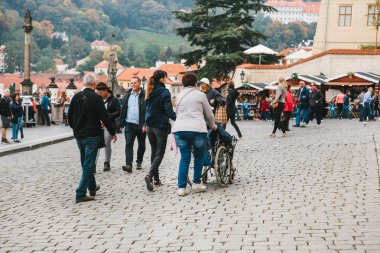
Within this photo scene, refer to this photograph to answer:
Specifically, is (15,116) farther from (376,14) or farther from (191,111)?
(376,14)

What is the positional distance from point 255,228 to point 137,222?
52.1 inches

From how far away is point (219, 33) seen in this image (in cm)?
4188

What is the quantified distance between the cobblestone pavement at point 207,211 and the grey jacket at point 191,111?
924 mm

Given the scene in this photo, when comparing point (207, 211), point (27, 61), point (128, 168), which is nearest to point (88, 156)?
point (207, 211)

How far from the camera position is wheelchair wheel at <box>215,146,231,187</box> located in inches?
356

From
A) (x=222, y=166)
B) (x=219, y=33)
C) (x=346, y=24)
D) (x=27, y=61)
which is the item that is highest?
(x=346, y=24)

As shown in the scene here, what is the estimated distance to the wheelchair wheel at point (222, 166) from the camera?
9031mm

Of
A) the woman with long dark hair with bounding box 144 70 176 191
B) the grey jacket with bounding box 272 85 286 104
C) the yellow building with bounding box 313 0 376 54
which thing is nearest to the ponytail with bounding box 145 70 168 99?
the woman with long dark hair with bounding box 144 70 176 191

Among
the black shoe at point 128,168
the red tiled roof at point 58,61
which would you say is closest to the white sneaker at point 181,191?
the black shoe at point 128,168

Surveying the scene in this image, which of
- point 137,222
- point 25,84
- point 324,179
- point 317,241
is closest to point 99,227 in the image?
point 137,222

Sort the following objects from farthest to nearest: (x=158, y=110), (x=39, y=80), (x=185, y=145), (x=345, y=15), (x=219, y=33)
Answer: (x=39, y=80), (x=345, y=15), (x=219, y=33), (x=158, y=110), (x=185, y=145)

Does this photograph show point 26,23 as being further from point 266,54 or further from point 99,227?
point 99,227

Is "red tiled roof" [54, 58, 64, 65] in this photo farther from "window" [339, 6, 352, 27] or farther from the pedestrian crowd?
the pedestrian crowd

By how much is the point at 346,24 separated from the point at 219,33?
9077 mm
